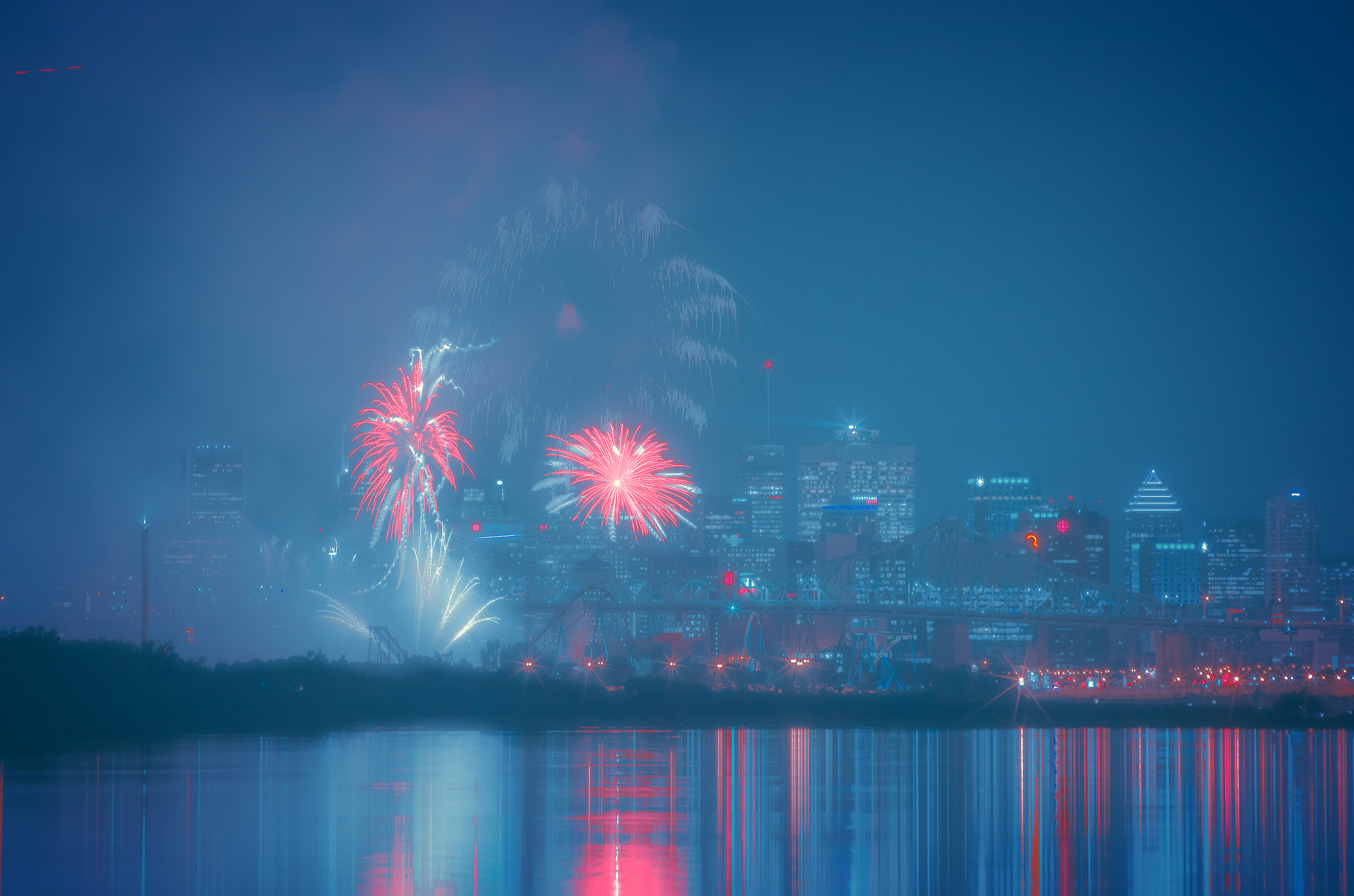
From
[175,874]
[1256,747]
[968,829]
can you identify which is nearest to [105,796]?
[175,874]

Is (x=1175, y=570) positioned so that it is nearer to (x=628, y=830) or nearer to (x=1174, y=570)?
(x=1174, y=570)

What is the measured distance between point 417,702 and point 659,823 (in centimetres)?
3574

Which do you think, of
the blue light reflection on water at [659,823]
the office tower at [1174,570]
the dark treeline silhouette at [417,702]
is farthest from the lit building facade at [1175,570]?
the blue light reflection on water at [659,823]

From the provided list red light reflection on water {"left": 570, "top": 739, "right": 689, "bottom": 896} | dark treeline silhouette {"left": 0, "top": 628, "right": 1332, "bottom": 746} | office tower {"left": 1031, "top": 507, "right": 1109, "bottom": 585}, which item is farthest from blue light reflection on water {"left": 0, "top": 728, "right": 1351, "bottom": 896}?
office tower {"left": 1031, "top": 507, "right": 1109, "bottom": 585}

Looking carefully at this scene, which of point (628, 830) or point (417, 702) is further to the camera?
point (417, 702)

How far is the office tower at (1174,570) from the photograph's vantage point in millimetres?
164125

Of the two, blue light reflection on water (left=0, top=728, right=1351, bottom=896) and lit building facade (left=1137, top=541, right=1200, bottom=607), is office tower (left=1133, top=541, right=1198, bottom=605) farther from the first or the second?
blue light reflection on water (left=0, top=728, right=1351, bottom=896)

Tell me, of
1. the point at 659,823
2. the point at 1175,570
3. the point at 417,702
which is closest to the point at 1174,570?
the point at 1175,570

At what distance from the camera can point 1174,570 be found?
552ft

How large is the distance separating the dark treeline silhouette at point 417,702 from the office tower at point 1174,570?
98442 millimetres

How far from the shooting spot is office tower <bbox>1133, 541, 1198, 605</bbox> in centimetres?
16412

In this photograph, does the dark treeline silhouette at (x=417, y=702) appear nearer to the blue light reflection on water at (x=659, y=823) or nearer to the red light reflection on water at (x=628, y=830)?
the blue light reflection on water at (x=659, y=823)

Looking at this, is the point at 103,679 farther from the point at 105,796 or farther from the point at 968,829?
the point at 968,829

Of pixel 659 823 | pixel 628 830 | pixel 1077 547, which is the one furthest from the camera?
pixel 1077 547
